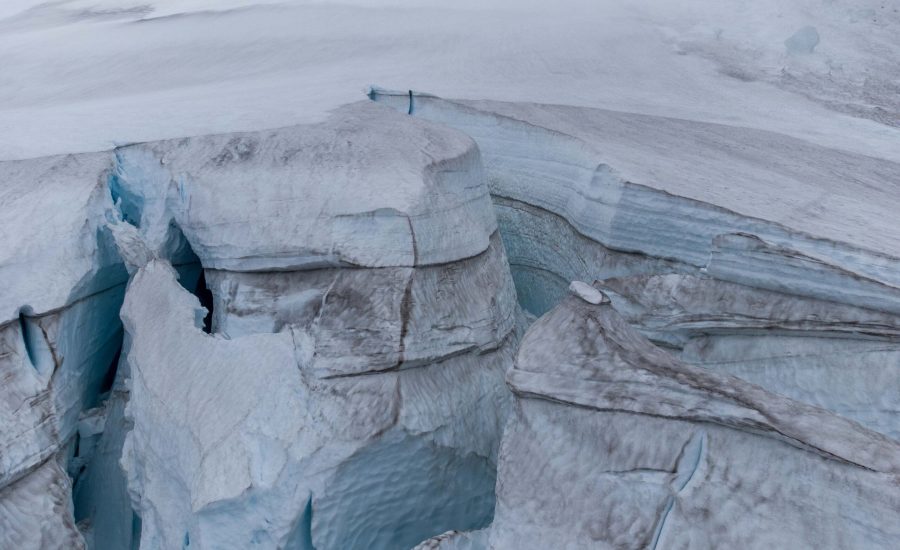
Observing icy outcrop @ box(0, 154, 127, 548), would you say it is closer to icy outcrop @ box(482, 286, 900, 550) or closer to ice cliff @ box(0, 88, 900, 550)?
ice cliff @ box(0, 88, 900, 550)

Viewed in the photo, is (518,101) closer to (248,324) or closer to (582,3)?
(248,324)

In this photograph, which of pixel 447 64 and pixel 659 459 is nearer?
pixel 659 459

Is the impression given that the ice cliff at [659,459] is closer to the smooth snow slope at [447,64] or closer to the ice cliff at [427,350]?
the ice cliff at [427,350]

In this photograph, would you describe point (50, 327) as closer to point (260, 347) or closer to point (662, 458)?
point (260, 347)

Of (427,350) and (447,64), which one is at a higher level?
(447,64)

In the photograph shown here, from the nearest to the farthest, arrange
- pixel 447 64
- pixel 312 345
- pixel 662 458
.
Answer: pixel 662 458 < pixel 312 345 < pixel 447 64

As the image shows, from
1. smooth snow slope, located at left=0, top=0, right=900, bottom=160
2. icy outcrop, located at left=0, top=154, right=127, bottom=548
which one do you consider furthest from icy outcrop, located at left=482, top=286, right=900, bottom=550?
smooth snow slope, located at left=0, top=0, right=900, bottom=160

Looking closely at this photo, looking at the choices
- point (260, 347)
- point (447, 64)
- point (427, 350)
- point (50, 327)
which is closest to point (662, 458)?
point (427, 350)
